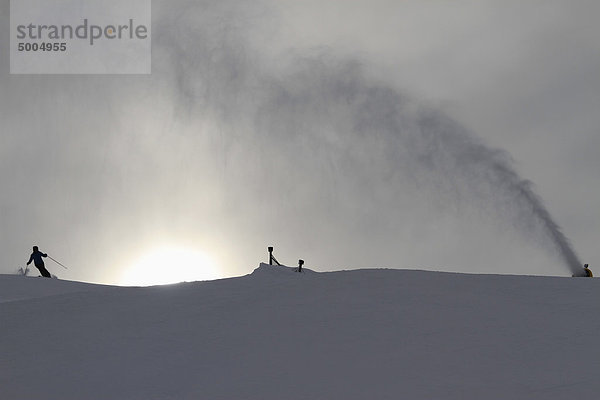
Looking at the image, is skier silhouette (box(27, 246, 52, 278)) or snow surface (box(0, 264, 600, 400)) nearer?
snow surface (box(0, 264, 600, 400))

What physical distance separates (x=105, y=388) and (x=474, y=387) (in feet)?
14.4

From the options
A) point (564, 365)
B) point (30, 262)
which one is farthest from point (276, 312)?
point (30, 262)

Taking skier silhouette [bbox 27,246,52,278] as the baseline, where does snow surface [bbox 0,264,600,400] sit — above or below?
below

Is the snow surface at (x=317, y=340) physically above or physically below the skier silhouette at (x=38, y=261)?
below

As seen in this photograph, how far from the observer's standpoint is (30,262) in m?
23.9

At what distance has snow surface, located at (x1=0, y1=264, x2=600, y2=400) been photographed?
8.22 meters

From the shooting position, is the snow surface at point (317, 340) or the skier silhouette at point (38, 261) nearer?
the snow surface at point (317, 340)

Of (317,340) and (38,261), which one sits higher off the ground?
(38,261)

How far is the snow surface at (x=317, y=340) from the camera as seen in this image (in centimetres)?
822

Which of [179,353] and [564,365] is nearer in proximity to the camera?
[564,365]

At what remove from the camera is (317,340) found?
32.1 feet

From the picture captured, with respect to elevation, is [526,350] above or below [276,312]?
below

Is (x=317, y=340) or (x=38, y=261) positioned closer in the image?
(x=317, y=340)

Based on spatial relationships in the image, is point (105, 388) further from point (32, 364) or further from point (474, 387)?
point (474, 387)
